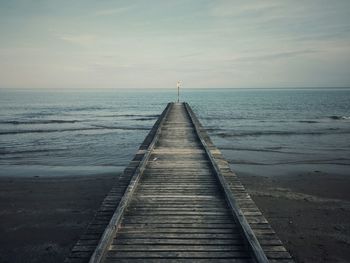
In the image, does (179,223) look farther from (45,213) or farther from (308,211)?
(308,211)

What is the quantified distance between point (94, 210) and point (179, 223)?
5094mm

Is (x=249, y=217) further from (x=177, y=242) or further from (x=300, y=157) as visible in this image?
(x=300, y=157)

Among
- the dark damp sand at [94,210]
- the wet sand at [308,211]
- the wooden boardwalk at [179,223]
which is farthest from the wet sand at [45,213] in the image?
the wet sand at [308,211]

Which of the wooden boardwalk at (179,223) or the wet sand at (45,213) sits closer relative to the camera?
the wooden boardwalk at (179,223)

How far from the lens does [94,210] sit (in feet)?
33.4

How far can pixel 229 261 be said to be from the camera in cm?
472

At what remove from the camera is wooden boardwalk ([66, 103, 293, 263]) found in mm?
4820

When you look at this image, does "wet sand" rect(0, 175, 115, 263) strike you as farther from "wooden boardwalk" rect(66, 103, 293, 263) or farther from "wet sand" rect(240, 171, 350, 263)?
"wet sand" rect(240, 171, 350, 263)

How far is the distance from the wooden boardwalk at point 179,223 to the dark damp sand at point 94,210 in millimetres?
2133

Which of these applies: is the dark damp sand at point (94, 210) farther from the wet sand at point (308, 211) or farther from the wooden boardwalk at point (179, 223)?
the wooden boardwalk at point (179, 223)

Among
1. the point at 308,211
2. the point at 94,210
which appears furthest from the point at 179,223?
the point at 308,211

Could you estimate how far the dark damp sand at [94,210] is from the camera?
7648mm

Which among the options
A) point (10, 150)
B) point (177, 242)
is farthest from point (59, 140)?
point (177, 242)

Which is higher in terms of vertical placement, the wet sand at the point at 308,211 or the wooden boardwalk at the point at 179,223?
the wooden boardwalk at the point at 179,223
